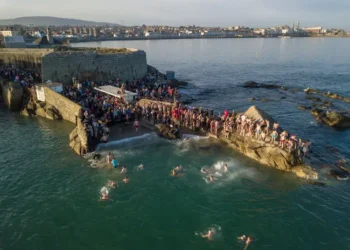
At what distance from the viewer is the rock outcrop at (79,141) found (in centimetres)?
2008

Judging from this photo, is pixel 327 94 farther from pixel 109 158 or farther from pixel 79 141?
pixel 79 141

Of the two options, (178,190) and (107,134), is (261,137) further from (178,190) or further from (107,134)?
(107,134)

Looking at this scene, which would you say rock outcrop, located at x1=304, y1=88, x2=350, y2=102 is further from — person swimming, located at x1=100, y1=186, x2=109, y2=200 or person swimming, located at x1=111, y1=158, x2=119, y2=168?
person swimming, located at x1=100, y1=186, x2=109, y2=200

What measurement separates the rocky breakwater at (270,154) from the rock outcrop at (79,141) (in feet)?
33.4

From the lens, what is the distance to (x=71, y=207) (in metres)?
14.6

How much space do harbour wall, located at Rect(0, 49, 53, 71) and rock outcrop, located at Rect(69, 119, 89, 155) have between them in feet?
60.7

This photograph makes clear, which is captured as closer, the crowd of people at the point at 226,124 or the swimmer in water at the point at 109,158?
the swimmer in water at the point at 109,158

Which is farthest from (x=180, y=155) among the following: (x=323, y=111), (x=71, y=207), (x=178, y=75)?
(x=178, y=75)

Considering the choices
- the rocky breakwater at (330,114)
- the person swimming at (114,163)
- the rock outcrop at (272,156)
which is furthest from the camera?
the rocky breakwater at (330,114)

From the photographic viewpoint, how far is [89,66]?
35188 mm

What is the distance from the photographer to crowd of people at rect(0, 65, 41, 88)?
32.2 m

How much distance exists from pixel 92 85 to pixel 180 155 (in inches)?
690

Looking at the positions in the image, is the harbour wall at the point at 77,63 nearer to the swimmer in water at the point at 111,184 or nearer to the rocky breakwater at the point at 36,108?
the rocky breakwater at the point at 36,108

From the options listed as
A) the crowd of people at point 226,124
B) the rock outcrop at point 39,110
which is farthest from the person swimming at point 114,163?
the rock outcrop at point 39,110
